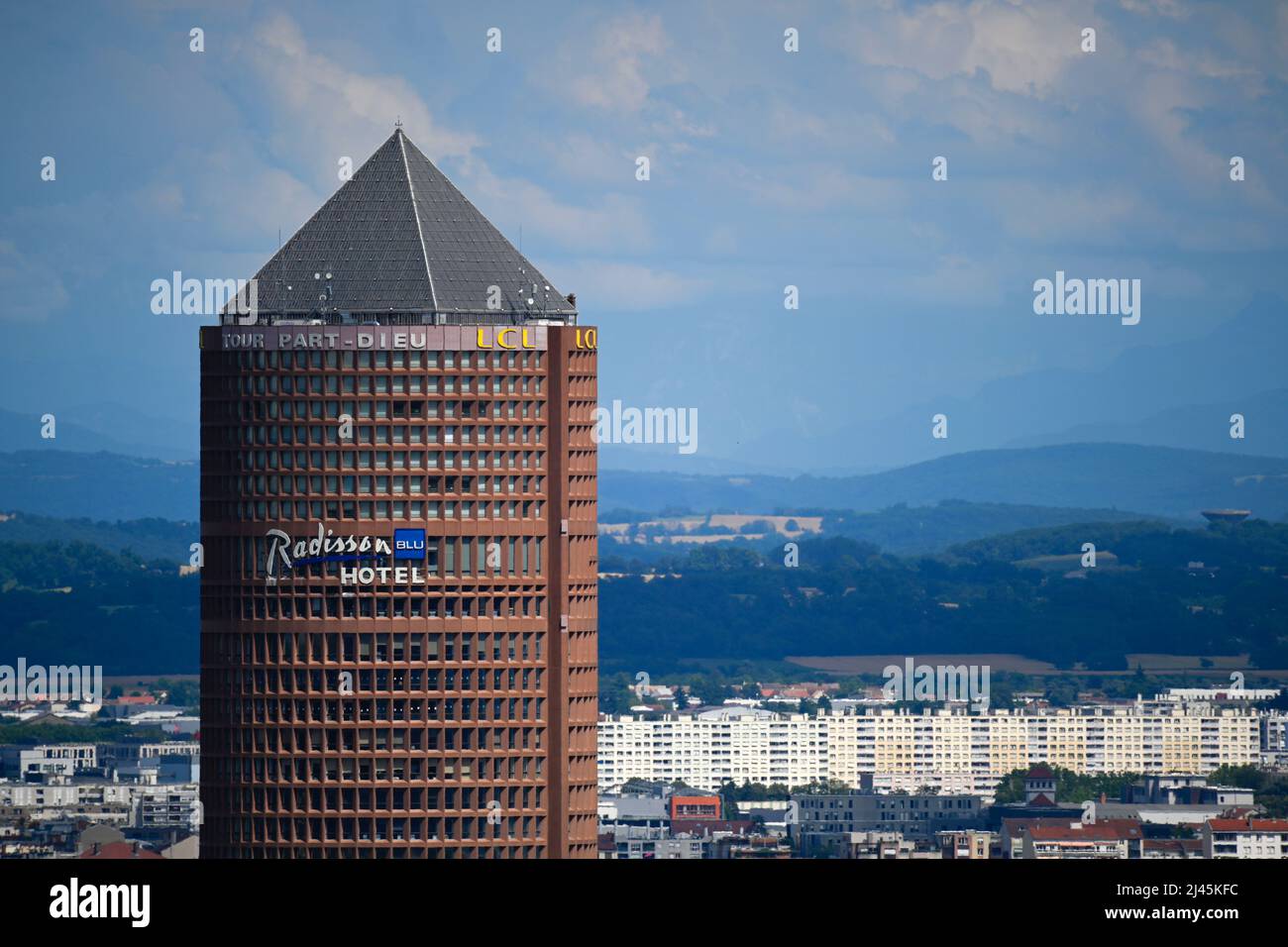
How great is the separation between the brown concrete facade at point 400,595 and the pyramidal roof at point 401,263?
10.4 ft

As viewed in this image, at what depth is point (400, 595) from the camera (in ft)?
518

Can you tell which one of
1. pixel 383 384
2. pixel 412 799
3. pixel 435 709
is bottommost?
pixel 412 799

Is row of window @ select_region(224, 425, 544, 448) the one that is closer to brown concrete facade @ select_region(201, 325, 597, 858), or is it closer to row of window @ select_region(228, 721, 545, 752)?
brown concrete facade @ select_region(201, 325, 597, 858)

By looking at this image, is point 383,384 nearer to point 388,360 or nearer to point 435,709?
point 388,360

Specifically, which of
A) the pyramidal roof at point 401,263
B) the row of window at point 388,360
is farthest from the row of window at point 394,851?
the pyramidal roof at point 401,263

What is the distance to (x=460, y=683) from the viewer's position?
6250 inches

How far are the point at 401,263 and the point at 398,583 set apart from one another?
67.0 ft

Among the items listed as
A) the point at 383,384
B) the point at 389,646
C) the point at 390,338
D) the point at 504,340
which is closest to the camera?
the point at 389,646

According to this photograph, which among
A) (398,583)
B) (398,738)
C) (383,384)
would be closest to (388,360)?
(383,384)

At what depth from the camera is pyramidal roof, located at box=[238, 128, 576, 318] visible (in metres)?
164

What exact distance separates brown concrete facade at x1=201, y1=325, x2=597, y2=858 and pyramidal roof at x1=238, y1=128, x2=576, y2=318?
3170 millimetres

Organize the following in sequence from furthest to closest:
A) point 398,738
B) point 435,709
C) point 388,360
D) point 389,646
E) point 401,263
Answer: point 401,263
point 388,360
point 389,646
point 398,738
point 435,709

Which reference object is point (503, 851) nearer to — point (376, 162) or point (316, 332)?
point (316, 332)

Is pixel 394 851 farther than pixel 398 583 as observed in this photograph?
No
